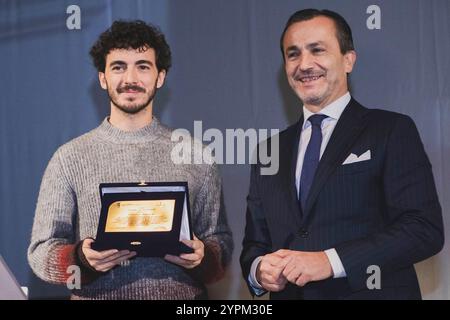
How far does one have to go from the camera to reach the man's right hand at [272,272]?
8.98ft

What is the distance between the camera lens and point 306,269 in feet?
8.95

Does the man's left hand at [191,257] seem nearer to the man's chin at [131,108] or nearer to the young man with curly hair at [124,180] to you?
the young man with curly hair at [124,180]

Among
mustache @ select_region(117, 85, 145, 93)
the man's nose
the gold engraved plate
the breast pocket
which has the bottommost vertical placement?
the gold engraved plate

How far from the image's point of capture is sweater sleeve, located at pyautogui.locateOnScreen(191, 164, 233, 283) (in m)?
3.04

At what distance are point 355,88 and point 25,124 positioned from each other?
1629 millimetres

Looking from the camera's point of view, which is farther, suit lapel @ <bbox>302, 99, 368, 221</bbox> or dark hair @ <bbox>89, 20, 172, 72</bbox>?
dark hair @ <bbox>89, 20, 172, 72</bbox>

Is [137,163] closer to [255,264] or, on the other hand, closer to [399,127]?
[255,264]

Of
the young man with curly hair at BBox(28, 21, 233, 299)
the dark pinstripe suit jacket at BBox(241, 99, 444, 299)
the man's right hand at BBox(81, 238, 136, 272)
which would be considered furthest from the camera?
the young man with curly hair at BBox(28, 21, 233, 299)

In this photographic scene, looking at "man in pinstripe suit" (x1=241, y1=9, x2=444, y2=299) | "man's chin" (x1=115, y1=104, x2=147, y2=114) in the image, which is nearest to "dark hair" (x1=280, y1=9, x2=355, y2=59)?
"man in pinstripe suit" (x1=241, y1=9, x2=444, y2=299)

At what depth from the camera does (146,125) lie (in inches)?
125

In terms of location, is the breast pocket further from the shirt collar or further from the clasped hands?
the clasped hands

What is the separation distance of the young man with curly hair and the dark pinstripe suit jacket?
26 cm

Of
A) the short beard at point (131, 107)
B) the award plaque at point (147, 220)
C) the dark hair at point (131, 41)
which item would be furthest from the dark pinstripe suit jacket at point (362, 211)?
the dark hair at point (131, 41)
